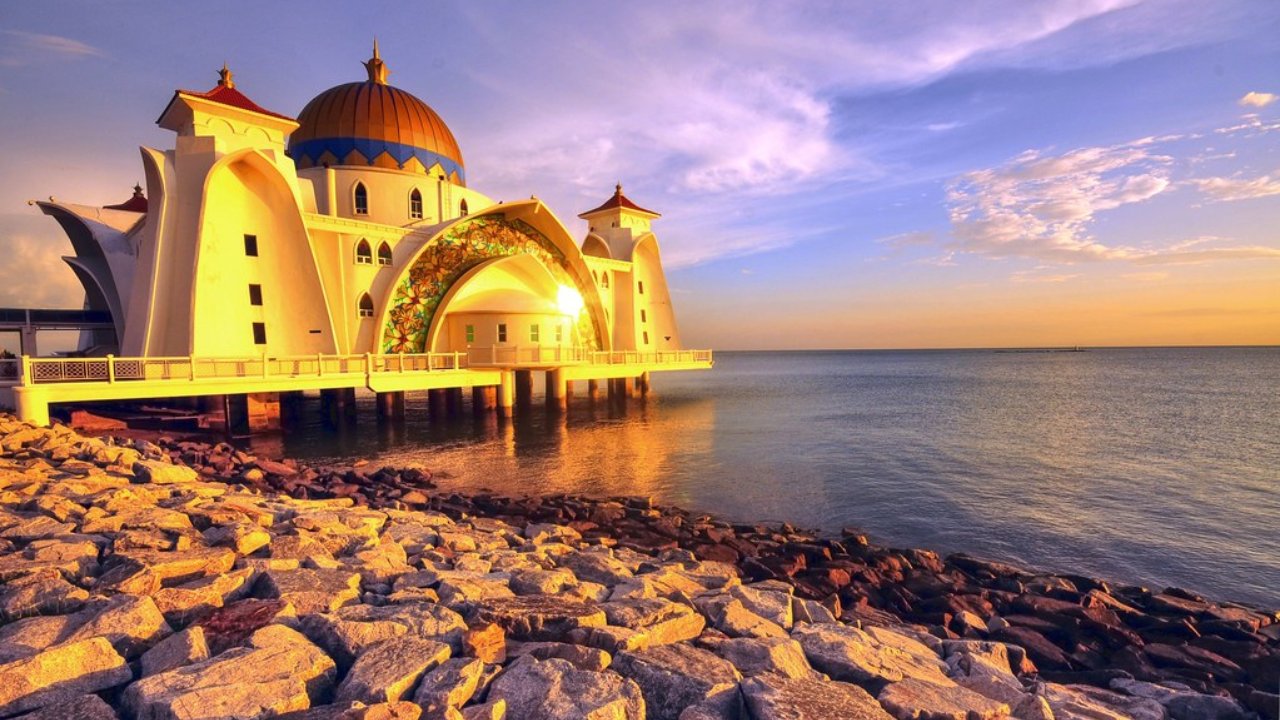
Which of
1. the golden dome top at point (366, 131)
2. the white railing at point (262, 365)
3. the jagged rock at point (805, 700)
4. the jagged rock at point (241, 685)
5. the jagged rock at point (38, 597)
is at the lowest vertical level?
the jagged rock at point (805, 700)

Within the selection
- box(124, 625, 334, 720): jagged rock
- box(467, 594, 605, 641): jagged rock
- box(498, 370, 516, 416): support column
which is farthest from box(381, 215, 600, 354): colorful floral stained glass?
box(124, 625, 334, 720): jagged rock

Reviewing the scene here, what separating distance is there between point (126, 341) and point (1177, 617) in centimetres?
3066

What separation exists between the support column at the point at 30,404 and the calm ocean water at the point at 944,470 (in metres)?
5.73

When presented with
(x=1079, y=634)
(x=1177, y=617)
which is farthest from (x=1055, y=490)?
(x=1079, y=634)

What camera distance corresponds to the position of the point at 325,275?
87.1ft

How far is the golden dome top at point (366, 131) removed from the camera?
31031mm

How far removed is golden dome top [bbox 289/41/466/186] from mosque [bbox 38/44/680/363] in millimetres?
72

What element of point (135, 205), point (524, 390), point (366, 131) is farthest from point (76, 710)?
point (135, 205)

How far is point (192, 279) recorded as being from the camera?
22.2 metres

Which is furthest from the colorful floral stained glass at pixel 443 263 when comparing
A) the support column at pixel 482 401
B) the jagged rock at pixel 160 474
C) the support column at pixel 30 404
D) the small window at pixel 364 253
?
the jagged rock at pixel 160 474

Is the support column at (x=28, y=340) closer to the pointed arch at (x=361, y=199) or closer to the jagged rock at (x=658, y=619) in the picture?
the pointed arch at (x=361, y=199)

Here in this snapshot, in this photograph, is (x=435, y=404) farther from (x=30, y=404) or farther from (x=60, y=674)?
(x=60, y=674)

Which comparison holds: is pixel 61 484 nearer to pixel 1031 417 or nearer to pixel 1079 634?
pixel 1079 634

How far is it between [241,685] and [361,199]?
31.1 meters
